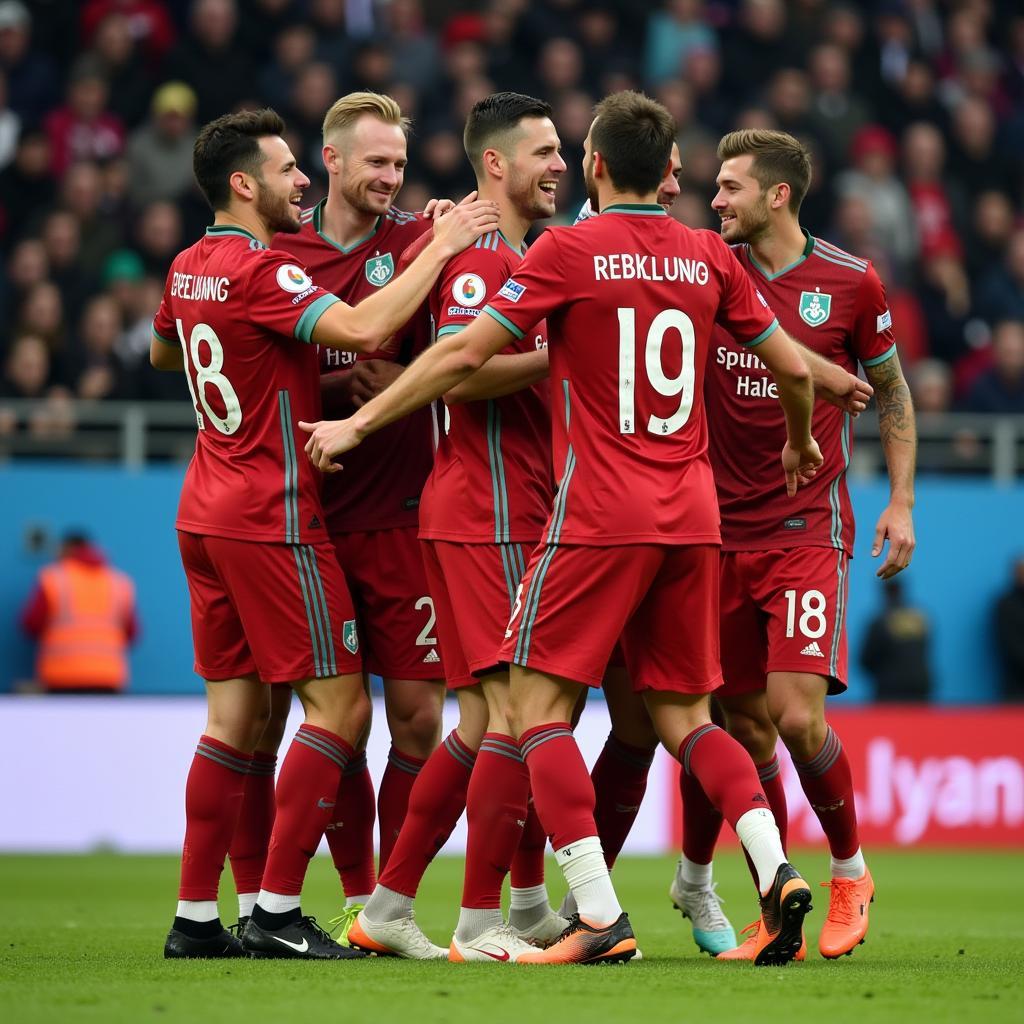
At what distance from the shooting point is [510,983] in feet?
17.4

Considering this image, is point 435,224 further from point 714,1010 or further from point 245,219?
point 714,1010

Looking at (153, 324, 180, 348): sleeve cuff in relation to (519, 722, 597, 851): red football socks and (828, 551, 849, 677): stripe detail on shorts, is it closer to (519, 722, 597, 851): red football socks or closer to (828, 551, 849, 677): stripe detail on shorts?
(519, 722, 597, 851): red football socks

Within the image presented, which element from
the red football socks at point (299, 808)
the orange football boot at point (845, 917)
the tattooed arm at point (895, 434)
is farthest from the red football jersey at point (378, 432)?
the orange football boot at point (845, 917)

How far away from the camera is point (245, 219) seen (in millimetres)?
6418

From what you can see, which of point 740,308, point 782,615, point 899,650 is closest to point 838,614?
point 782,615

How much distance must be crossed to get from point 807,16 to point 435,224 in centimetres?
1226

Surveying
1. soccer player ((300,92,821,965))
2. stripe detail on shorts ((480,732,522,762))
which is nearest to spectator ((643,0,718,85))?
soccer player ((300,92,821,965))

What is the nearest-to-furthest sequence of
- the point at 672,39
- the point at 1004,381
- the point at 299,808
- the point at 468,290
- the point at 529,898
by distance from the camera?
1. the point at 468,290
2. the point at 299,808
3. the point at 529,898
4. the point at 1004,381
5. the point at 672,39

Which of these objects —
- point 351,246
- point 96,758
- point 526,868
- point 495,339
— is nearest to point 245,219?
point 351,246

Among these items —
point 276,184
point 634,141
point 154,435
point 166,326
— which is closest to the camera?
point 634,141

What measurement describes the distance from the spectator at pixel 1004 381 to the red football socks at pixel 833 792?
888cm

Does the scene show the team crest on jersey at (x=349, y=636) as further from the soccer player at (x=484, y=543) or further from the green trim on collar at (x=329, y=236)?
the green trim on collar at (x=329, y=236)

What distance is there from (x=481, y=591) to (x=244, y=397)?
3.30 feet

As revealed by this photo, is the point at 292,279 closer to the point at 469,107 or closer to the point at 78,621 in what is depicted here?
the point at 78,621
